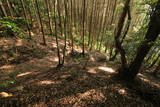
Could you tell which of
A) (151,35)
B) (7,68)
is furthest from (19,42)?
(151,35)

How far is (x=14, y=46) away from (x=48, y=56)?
2421 mm

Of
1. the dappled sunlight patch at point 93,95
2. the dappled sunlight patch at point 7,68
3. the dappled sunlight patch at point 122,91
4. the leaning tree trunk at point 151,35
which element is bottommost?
the dappled sunlight patch at point 7,68

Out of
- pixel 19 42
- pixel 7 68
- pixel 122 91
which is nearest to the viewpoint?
pixel 122 91

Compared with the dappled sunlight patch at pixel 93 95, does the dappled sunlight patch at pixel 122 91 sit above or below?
below

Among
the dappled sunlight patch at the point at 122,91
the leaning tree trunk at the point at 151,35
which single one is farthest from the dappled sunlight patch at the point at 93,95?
the leaning tree trunk at the point at 151,35

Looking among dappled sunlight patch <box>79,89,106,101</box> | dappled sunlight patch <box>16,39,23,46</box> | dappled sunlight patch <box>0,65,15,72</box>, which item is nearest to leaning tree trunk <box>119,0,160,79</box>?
dappled sunlight patch <box>79,89,106,101</box>

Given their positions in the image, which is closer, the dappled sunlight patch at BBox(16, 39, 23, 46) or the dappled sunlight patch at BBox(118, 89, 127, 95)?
the dappled sunlight patch at BBox(118, 89, 127, 95)

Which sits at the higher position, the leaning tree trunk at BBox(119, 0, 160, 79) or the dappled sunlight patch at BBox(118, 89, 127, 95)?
the leaning tree trunk at BBox(119, 0, 160, 79)

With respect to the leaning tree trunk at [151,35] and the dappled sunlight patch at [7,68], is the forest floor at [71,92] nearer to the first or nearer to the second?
the dappled sunlight patch at [7,68]

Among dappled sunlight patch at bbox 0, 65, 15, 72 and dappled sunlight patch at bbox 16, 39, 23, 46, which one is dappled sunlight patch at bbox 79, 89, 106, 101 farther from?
dappled sunlight patch at bbox 16, 39, 23, 46

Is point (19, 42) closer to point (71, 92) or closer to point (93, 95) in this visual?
point (71, 92)

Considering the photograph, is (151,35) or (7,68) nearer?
(151,35)

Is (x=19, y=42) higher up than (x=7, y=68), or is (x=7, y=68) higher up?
(x=19, y=42)

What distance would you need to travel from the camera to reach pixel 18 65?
5992mm
